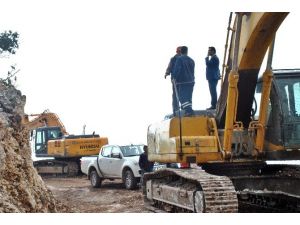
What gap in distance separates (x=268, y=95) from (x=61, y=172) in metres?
20.9

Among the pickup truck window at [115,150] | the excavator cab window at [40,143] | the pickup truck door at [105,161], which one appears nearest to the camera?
the pickup truck window at [115,150]

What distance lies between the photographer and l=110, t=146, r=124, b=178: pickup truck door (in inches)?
717

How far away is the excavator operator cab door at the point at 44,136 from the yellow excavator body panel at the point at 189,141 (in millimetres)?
21167

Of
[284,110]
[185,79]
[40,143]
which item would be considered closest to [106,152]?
[185,79]

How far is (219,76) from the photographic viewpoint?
9.41 m

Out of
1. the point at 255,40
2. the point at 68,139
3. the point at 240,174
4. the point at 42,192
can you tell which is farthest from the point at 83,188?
the point at 255,40

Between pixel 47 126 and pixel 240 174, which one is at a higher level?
pixel 47 126

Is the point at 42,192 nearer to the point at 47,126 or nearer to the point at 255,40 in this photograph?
the point at 255,40

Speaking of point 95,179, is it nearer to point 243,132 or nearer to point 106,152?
point 106,152

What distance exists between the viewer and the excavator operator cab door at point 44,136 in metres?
30.1

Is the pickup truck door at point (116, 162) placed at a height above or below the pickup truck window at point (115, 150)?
below

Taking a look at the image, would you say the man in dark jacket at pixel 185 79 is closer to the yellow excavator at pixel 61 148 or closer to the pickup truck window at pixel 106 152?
the pickup truck window at pixel 106 152

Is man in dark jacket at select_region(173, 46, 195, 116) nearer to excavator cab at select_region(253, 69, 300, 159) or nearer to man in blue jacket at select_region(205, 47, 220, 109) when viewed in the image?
man in blue jacket at select_region(205, 47, 220, 109)

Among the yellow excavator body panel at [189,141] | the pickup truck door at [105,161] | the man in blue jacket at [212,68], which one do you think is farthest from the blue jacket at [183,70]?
the pickup truck door at [105,161]
